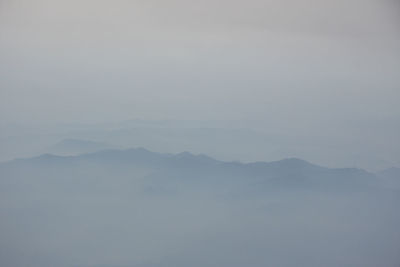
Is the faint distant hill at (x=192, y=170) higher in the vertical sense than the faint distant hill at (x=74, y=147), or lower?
lower

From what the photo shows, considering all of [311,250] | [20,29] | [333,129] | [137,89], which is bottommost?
[311,250]

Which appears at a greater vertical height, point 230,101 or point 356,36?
point 356,36

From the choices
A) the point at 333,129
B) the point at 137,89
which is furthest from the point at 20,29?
the point at 333,129

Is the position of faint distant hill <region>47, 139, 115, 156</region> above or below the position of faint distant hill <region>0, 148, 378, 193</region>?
above

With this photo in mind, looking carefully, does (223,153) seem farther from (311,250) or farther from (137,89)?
(311,250)
